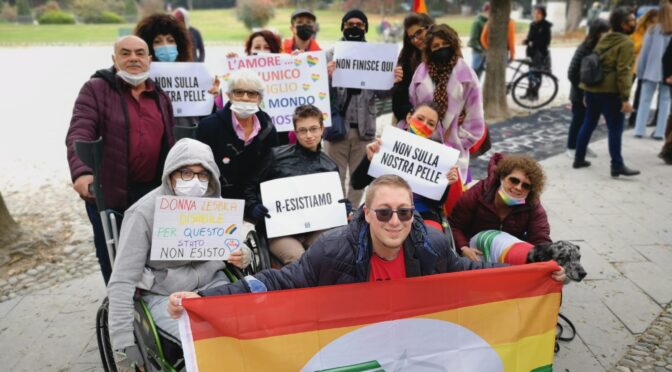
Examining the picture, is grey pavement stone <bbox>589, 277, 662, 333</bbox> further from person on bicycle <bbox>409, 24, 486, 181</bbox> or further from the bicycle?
the bicycle

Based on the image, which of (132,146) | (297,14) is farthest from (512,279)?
(297,14)

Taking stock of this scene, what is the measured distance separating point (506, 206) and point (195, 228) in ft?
6.73

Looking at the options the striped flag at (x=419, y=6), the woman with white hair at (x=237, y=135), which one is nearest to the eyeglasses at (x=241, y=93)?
the woman with white hair at (x=237, y=135)

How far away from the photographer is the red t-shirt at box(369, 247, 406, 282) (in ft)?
9.03

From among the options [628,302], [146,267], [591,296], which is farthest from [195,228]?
[628,302]

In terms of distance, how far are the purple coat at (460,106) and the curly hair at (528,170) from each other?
67cm

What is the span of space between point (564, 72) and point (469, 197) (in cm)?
1578

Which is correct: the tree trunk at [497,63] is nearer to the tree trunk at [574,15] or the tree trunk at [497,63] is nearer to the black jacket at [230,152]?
the black jacket at [230,152]

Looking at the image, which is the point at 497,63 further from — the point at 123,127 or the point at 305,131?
Result: the point at 123,127

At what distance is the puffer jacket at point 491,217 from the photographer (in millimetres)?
3627

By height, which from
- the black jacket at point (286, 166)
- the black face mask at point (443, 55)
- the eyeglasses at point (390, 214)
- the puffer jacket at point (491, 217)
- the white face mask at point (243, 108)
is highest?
the black face mask at point (443, 55)

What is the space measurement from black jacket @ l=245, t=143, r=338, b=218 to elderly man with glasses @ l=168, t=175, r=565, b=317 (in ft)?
3.79

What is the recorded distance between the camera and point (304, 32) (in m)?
5.39

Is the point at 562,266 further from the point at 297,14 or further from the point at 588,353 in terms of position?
the point at 297,14
